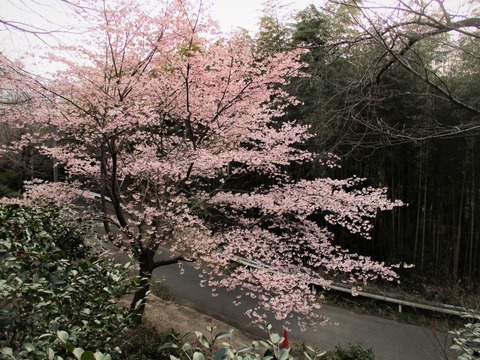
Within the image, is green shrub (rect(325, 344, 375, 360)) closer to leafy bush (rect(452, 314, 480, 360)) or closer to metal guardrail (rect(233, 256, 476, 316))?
metal guardrail (rect(233, 256, 476, 316))

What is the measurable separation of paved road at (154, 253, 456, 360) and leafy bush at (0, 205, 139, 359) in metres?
4.09

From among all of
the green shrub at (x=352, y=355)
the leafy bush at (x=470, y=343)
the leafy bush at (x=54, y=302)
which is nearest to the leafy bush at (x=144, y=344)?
the leafy bush at (x=54, y=302)

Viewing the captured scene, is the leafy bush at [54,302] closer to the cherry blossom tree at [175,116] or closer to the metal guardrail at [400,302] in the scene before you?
the cherry blossom tree at [175,116]

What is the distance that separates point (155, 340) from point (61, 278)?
9.03 ft

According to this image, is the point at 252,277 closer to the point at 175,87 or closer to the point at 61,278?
the point at 175,87

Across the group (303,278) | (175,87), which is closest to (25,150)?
(175,87)

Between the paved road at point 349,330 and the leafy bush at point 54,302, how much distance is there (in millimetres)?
4086

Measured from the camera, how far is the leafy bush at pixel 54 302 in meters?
1.36

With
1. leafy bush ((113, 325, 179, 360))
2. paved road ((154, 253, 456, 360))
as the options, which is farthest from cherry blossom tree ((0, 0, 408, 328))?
paved road ((154, 253, 456, 360))

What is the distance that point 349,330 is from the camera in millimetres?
5492

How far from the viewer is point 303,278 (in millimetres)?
4715

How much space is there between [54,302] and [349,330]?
17.4ft

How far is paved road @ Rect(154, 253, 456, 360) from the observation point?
4832mm

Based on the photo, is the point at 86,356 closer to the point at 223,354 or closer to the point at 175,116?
the point at 223,354
